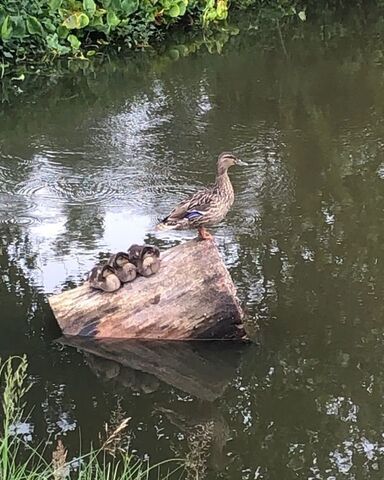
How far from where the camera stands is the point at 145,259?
5.41 meters

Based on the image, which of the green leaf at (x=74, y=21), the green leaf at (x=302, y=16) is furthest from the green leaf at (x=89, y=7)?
the green leaf at (x=302, y=16)

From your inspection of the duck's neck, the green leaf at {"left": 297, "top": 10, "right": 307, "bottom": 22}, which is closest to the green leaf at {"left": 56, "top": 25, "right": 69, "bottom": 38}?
the green leaf at {"left": 297, "top": 10, "right": 307, "bottom": 22}

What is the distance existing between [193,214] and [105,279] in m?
0.68

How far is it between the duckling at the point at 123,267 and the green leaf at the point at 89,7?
7889mm

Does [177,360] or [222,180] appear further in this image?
[222,180]

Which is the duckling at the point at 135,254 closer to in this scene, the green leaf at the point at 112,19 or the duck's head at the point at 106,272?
the duck's head at the point at 106,272

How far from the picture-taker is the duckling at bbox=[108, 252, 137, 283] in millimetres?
5414

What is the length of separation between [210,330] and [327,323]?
28.7 inches

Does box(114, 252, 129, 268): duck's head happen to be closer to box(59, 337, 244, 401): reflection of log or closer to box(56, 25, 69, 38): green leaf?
box(59, 337, 244, 401): reflection of log

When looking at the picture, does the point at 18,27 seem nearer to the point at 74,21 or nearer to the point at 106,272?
the point at 74,21

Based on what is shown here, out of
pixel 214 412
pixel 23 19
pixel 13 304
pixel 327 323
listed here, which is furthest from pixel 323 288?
pixel 23 19

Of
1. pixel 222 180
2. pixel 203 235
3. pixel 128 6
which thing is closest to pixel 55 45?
pixel 128 6

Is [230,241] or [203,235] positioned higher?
[203,235]

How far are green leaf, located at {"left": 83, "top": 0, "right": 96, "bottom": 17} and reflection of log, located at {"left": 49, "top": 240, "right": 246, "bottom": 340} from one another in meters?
7.92
